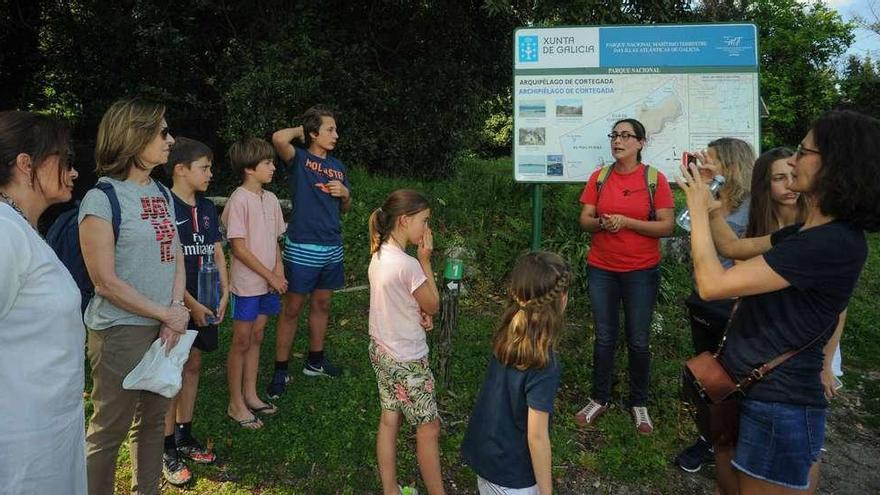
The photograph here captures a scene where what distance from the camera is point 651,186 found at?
363cm

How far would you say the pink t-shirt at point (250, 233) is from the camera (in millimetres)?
3516

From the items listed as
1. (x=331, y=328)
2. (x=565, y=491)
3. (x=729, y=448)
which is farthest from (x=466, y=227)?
(x=729, y=448)

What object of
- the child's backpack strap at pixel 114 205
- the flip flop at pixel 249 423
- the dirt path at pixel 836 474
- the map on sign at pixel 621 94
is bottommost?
the dirt path at pixel 836 474

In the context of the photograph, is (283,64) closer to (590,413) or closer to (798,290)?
(590,413)

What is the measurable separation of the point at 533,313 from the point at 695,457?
1.92 meters

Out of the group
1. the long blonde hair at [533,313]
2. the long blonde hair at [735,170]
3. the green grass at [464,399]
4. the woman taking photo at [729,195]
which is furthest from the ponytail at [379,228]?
the long blonde hair at [735,170]

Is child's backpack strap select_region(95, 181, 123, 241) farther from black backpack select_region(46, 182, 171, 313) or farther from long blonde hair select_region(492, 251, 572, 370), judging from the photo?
long blonde hair select_region(492, 251, 572, 370)

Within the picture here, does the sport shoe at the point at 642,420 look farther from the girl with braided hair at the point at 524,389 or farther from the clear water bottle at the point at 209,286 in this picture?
the clear water bottle at the point at 209,286

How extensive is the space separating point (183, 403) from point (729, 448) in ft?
9.20

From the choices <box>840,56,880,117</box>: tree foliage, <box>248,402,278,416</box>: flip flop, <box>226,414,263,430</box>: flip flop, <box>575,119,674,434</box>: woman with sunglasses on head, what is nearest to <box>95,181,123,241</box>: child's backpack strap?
<box>226,414,263,430</box>: flip flop

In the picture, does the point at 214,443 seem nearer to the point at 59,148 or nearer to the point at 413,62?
the point at 59,148

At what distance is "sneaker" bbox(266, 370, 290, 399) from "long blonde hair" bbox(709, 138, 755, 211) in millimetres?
3025

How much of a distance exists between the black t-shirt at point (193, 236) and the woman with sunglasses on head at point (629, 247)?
2.26 meters

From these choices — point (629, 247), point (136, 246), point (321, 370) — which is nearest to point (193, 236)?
point (136, 246)
